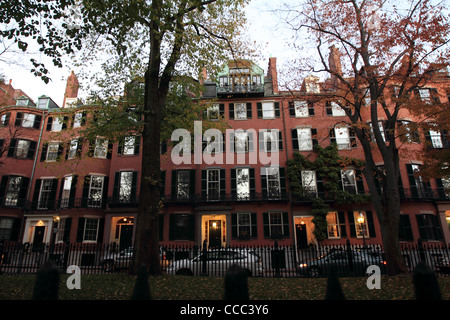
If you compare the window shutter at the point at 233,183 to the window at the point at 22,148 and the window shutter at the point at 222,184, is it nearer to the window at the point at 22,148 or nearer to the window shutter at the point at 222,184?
the window shutter at the point at 222,184

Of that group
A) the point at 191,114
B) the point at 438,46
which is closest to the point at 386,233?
the point at 438,46

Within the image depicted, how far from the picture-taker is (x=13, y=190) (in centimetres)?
2480

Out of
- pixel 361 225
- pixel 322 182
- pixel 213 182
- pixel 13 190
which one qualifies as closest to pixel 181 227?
pixel 213 182

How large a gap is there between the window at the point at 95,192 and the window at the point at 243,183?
12.3 meters

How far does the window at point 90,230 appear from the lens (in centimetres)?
2269

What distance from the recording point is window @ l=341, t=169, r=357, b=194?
22.3 m

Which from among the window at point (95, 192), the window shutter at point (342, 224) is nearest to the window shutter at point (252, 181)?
the window shutter at point (342, 224)

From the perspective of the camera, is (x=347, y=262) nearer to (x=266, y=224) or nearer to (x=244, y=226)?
(x=266, y=224)

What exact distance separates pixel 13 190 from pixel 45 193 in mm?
2753

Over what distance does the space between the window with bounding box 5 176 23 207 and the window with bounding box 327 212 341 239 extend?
27.8 meters
